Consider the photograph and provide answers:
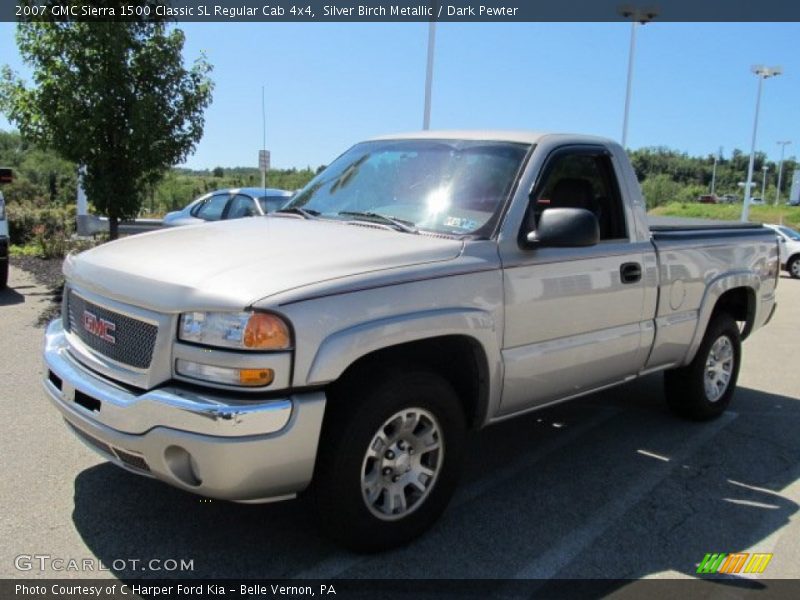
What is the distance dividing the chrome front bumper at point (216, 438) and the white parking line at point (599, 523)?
1.18 m

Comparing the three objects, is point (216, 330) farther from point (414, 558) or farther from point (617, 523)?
point (617, 523)

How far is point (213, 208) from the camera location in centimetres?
1125

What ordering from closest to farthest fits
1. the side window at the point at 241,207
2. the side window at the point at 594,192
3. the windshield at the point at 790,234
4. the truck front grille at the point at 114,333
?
the truck front grille at the point at 114,333, the side window at the point at 594,192, the side window at the point at 241,207, the windshield at the point at 790,234

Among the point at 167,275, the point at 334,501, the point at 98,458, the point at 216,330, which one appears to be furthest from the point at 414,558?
the point at 98,458

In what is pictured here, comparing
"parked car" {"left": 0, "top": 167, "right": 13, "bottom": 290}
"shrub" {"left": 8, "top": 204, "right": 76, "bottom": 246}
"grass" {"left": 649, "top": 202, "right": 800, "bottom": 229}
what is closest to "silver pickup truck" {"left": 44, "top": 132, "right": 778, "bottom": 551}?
"parked car" {"left": 0, "top": 167, "right": 13, "bottom": 290}

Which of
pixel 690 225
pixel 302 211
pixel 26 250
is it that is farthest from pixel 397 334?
pixel 26 250

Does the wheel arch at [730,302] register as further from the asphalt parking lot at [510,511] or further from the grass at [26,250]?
the grass at [26,250]

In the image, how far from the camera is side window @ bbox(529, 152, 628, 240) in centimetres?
450

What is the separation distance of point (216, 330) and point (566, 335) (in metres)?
2.02

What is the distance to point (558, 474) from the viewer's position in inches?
171

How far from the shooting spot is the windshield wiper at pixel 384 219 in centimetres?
372

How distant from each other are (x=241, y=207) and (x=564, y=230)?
7.72 meters

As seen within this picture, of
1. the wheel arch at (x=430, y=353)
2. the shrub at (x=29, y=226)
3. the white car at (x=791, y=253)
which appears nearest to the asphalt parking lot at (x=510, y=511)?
the wheel arch at (x=430, y=353)

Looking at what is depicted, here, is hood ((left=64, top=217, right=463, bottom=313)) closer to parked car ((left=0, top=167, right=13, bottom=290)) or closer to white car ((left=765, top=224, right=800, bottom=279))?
parked car ((left=0, top=167, right=13, bottom=290))
